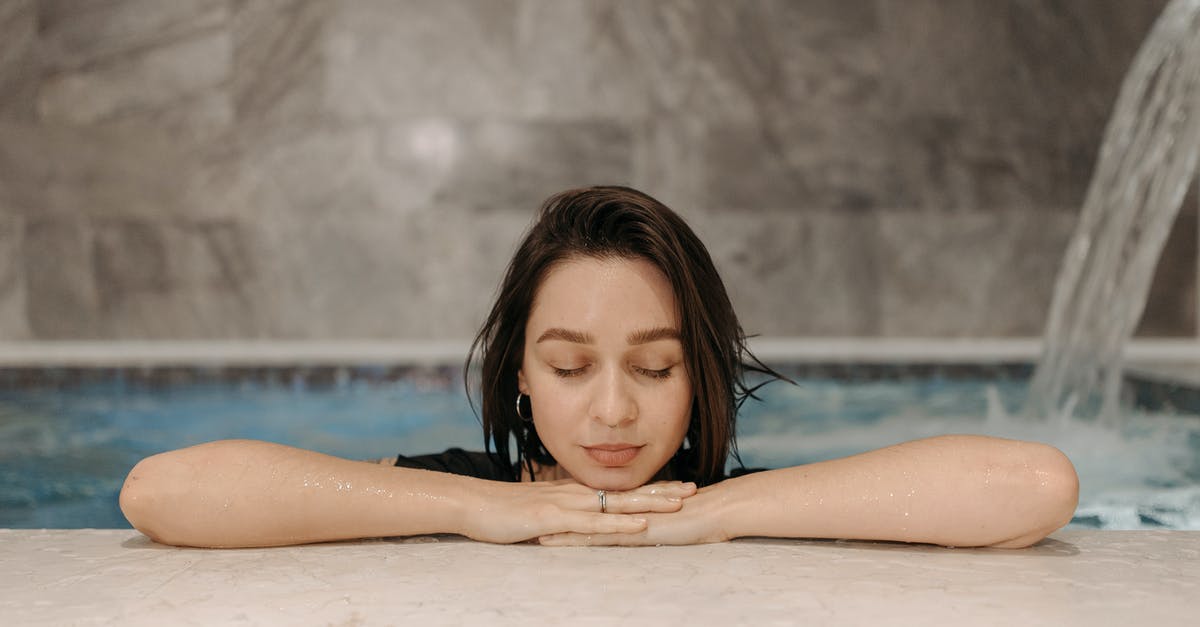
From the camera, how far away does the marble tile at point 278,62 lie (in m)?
7.06

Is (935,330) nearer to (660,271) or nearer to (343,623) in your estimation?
(660,271)

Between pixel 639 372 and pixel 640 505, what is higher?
pixel 639 372

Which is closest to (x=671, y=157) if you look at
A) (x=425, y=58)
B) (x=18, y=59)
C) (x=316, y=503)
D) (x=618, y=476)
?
(x=425, y=58)

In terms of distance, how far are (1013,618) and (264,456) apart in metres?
1.15

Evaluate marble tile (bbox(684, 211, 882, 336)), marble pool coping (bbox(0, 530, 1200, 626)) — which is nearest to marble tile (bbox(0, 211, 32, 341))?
marble tile (bbox(684, 211, 882, 336))

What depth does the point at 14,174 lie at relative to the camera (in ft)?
22.9

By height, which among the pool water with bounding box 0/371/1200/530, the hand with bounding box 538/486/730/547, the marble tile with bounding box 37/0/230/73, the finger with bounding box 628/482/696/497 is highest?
the marble tile with bounding box 37/0/230/73

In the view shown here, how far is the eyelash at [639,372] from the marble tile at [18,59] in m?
6.65

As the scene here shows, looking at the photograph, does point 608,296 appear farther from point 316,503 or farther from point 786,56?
point 786,56

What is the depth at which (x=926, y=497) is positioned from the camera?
1.61 metres

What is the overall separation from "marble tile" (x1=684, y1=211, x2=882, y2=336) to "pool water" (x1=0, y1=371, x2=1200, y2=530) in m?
1.31

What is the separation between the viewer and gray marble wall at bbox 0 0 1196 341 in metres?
7.05

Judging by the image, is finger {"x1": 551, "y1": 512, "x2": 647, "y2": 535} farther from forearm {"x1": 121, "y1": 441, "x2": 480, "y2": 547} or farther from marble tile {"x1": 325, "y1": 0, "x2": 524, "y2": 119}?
marble tile {"x1": 325, "y1": 0, "x2": 524, "y2": 119}

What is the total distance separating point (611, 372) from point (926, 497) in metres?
0.53
